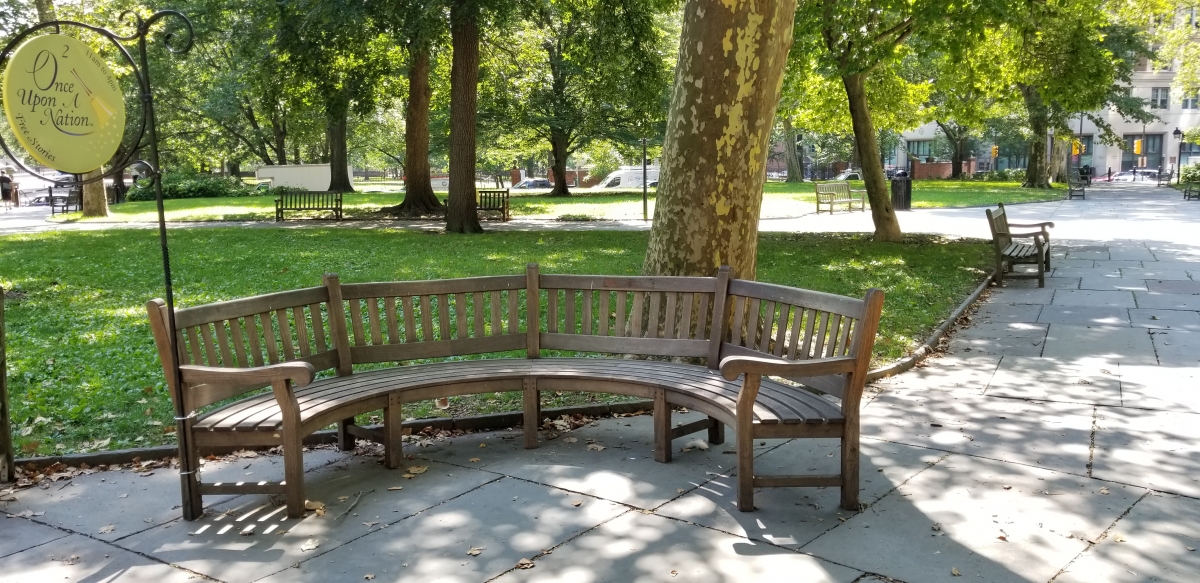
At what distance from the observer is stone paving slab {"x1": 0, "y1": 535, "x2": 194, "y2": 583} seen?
147 inches

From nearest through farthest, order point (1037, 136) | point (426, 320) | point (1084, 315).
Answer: point (426, 320), point (1084, 315), point (1037, 136)

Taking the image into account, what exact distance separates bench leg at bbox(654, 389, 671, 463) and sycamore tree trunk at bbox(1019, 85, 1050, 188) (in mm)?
33097

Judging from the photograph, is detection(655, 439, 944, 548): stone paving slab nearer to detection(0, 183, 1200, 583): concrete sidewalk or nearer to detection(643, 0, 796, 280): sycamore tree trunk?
detection(0, 183, 1200, 583): concrete sidewalk

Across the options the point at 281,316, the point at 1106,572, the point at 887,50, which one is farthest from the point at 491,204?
the point at 1106,572

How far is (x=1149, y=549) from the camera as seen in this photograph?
389cm

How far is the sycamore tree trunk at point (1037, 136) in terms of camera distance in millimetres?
37000

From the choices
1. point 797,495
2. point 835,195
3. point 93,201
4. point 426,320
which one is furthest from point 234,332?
point 835,195

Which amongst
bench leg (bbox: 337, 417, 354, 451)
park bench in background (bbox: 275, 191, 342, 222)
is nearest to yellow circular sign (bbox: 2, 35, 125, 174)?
bench leg (bbox: 337, 417, 354, 451)

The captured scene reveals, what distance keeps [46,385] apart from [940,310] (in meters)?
8.09

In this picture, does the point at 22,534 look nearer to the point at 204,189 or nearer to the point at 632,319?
the point at 632,319

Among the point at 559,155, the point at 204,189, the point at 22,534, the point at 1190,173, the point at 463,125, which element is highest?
the point at 463,125

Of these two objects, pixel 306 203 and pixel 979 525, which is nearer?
pixel 979 525

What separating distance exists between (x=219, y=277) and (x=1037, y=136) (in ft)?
120

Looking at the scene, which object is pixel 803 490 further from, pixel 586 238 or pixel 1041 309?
pixel 586 238
